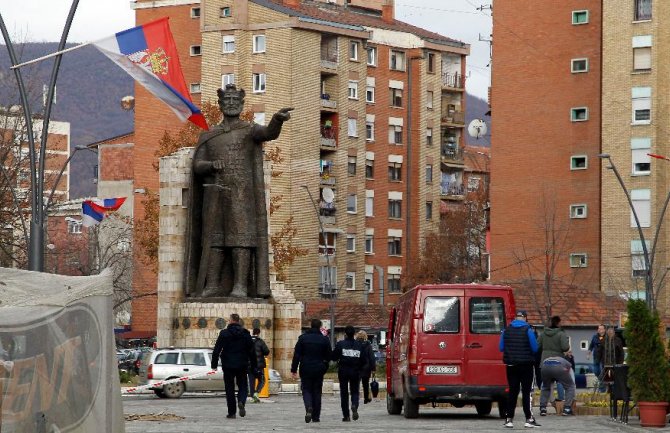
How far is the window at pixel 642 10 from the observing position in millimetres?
76312

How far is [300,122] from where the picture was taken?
300ft

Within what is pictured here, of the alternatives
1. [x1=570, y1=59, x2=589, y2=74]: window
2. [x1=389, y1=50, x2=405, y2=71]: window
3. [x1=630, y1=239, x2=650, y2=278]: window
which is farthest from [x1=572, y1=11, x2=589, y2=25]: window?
[x1=389, y1=50, x2=405, y2=71]: window

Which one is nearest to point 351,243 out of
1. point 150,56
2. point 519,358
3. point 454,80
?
point 454,80

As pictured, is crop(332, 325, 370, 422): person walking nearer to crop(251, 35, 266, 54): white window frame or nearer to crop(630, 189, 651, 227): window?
crop(630, 189, 651, 227): window

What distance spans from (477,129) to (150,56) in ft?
253

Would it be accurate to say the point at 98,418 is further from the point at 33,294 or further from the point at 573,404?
the point at 573,404

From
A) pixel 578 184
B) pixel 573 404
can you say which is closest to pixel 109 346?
pixel 573 404

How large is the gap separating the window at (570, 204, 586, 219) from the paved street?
4420cm

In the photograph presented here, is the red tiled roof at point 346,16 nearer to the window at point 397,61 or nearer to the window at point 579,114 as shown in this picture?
the window at point 397,61

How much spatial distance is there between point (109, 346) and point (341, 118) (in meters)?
80.2

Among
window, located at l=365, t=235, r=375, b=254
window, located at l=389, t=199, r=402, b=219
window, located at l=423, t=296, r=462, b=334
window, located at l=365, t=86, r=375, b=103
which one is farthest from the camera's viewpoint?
window, located at l=389, t=199, r=402, b=219

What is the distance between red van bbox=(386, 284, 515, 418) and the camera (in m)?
27.6

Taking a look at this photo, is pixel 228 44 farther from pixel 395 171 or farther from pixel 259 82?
pixel 395 171

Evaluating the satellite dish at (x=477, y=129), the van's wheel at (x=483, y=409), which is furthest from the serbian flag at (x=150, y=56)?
the satellite dish at (x=477, y=129)
